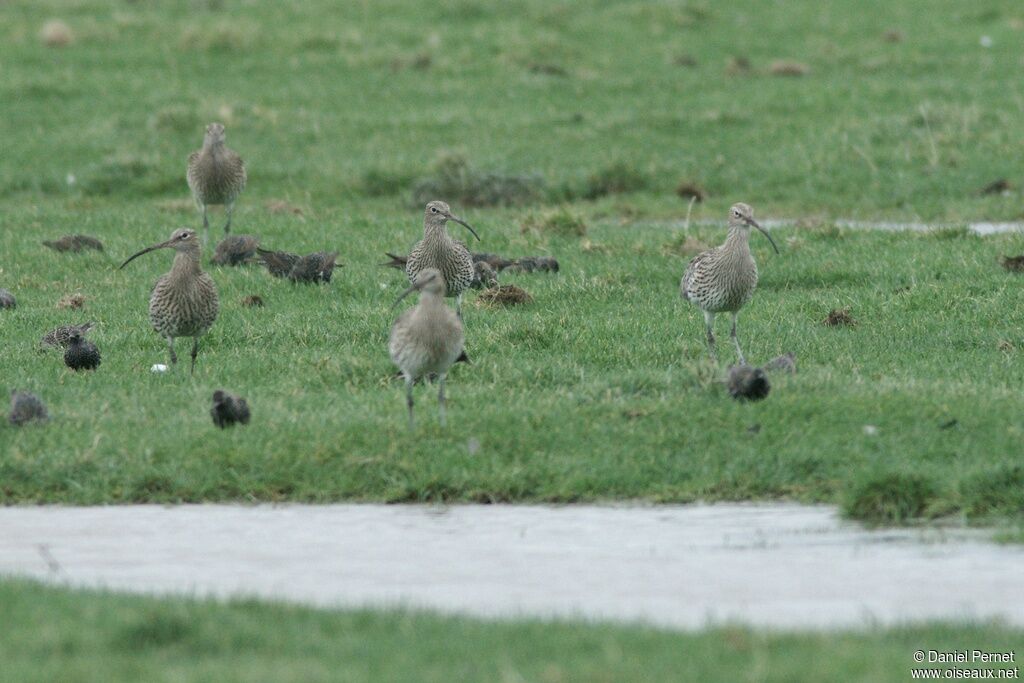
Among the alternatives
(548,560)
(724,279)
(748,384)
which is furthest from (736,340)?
(548,560)

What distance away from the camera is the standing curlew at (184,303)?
13.8m

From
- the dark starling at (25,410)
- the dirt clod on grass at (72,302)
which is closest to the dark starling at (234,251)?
the dirt clod on grass at (72,302)

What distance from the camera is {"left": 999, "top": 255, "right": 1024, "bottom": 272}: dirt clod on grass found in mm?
16844

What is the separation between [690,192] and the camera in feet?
80.2

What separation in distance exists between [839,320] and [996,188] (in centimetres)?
897

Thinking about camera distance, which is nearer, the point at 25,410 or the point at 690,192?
the point at 25,410

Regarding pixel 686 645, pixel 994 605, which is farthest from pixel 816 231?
pixel 686 645

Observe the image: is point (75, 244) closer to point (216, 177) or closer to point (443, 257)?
point (216, 177)

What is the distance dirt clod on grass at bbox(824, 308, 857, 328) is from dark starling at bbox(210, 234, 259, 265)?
6618mm

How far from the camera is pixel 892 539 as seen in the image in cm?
970

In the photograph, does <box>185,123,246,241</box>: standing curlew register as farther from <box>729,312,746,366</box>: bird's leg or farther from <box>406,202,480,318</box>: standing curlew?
<box>729,312,746,366</box>: bird's leg

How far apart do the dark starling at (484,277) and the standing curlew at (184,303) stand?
3583mm

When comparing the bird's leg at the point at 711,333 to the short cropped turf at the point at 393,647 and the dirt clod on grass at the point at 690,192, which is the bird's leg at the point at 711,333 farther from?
the dirt clod on grass at the point at 690,192

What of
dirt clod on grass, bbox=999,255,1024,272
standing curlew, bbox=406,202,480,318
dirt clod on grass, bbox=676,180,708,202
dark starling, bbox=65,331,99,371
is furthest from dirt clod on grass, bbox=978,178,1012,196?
dark starling, bbox=65,331,99,371
